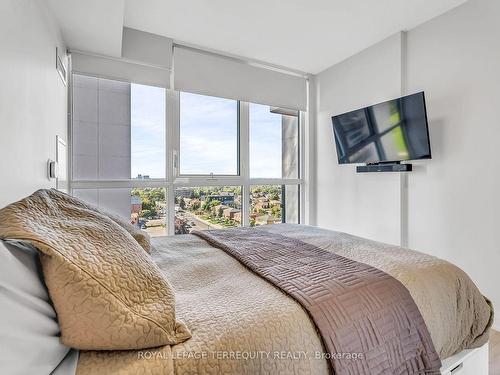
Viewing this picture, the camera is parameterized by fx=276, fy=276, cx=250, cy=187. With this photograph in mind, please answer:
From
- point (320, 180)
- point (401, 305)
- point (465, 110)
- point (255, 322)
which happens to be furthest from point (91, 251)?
point (320, 180)

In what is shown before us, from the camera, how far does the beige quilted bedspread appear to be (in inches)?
27.3

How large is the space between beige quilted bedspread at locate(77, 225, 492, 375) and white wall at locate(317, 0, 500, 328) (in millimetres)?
1284

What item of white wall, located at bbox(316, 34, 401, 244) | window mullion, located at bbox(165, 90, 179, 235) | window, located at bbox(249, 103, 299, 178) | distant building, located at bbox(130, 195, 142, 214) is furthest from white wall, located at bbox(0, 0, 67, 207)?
white wall, located at bbox(316, 34, 401, 244)

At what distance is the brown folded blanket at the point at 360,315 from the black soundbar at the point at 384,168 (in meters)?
1.86

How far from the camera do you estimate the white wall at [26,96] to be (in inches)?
47.4

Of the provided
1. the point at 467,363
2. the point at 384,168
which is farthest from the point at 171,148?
the point at 467,363

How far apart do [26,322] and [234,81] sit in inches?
127

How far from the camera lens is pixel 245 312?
87cm

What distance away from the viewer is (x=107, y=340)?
25.4 inches

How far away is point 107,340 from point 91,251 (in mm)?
221

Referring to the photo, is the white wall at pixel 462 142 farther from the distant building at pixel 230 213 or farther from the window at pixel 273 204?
the distant building at pixel 230 213

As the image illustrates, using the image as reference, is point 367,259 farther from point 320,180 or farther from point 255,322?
point 320,180

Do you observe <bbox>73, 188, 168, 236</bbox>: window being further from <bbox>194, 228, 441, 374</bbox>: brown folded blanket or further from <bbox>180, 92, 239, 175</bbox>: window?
<bbox>194, 228, 441, 374</bbox>: brown folded blanket

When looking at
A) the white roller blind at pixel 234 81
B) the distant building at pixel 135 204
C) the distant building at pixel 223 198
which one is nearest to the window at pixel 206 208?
the distant building at pixel 223 198
